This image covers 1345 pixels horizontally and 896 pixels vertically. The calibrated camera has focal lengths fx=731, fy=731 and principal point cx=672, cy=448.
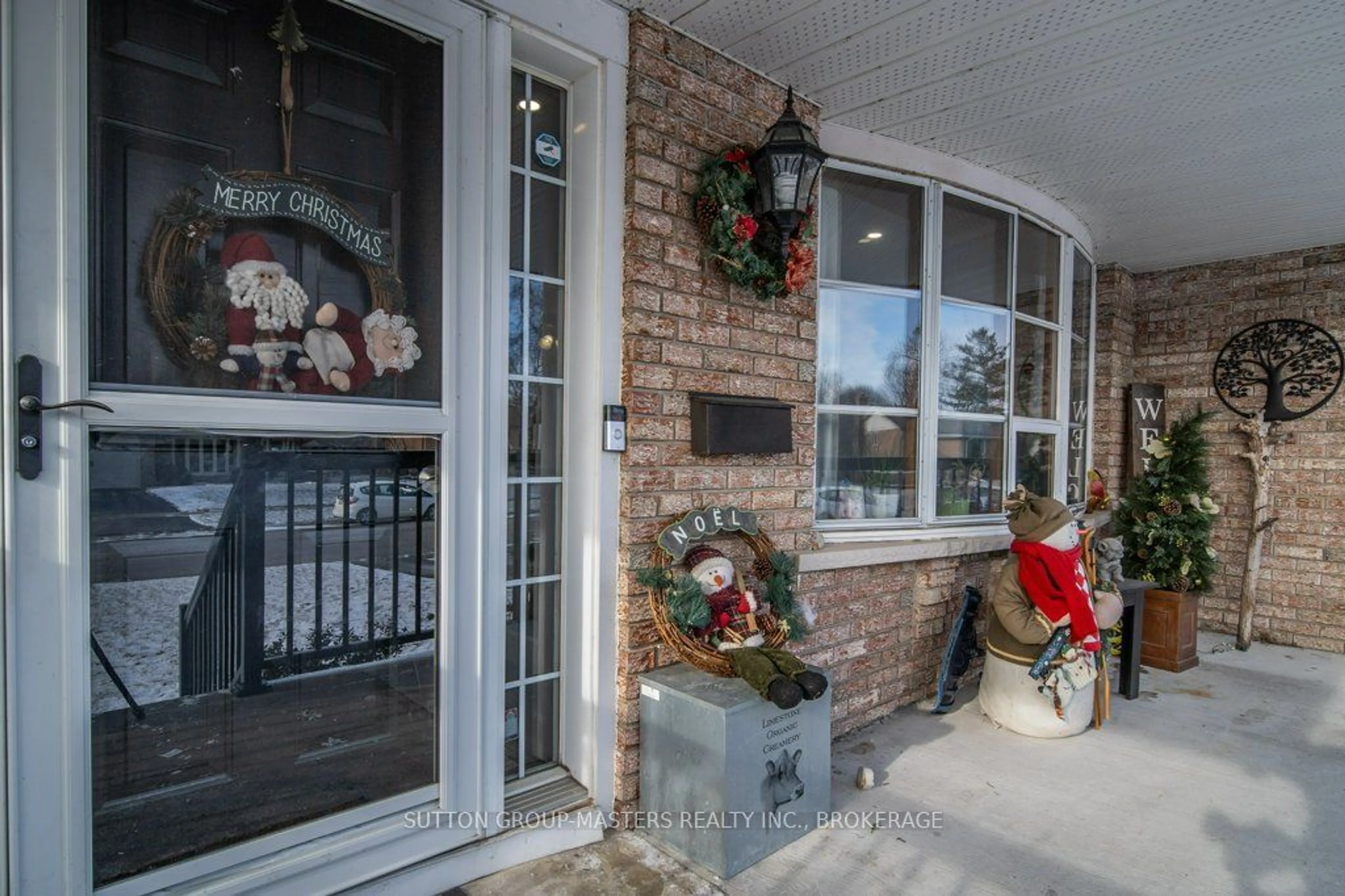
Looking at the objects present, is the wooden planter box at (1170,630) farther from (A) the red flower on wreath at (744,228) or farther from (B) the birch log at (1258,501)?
(A) the red flower on wreath at (744,228)

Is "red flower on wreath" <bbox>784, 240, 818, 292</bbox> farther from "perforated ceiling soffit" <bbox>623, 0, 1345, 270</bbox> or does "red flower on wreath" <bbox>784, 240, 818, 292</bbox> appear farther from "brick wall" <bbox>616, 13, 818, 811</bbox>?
"perforated ceiling soffit" <bbox>623, 0, 1345, 270</bbox>

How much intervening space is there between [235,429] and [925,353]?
2881 mm

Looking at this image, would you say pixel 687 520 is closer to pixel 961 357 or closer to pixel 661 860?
pixel 661 860

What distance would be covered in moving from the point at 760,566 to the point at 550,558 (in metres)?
0.77

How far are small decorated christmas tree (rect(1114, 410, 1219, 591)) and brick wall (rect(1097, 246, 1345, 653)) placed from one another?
0.47m

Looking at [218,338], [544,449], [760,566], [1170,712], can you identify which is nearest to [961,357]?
[760,566]

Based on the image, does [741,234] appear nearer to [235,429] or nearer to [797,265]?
[797,265]

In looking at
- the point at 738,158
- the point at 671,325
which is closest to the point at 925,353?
the point at 738,158

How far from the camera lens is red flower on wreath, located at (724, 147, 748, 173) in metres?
2.54

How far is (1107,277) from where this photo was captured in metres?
5.47

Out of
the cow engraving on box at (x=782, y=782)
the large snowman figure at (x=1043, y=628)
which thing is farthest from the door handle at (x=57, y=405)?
the large snowman figure at (x=1043, y=628)

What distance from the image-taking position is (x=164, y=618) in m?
1.76

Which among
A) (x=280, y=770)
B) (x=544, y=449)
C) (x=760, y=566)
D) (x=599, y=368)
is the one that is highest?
(x=599, y=368)

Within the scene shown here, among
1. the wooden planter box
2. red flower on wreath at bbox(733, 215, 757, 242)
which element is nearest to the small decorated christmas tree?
the wooden planter box
